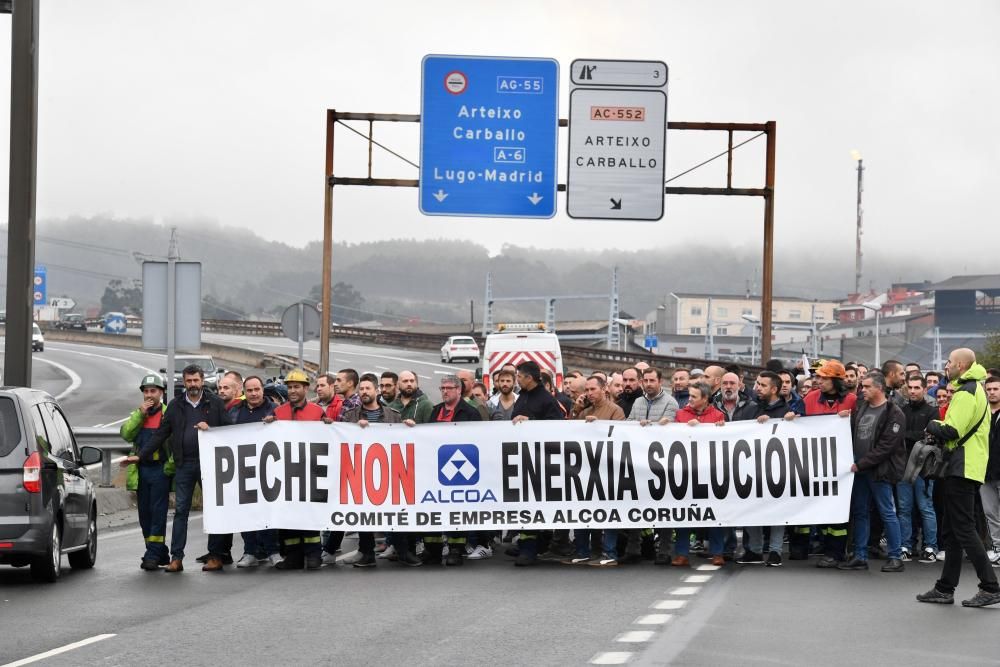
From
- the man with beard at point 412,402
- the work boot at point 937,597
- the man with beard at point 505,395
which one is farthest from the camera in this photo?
the man with beard at point 505,395

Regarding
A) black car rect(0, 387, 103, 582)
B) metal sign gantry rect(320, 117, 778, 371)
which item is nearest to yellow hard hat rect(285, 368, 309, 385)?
black car rect(0, 387, 103, 582)

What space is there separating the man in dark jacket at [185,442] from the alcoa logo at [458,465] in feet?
7.15

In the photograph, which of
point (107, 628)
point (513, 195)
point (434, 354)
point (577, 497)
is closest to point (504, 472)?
point (577, 497)

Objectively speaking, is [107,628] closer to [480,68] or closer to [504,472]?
[504,472]

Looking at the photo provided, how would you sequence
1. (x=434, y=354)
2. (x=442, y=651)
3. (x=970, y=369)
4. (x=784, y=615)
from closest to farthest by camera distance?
(x=442, y=651) < (x=784, y=615) < (x=970, y=369) < (x=434, y=354)

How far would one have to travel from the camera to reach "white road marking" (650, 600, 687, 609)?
39.7 feet

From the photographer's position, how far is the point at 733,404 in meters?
16.9

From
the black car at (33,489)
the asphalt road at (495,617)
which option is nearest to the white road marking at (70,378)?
the black car at (33,489)

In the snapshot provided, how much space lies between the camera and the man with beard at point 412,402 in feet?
53.8

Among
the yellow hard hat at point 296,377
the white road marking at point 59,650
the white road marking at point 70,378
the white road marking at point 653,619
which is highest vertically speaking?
the yellow hard hat at point 296,377

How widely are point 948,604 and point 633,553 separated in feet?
13.9

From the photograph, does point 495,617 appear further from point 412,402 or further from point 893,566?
point 412,402

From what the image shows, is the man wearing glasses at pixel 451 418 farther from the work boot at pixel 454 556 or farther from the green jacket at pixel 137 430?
the green jacket at pixel 137 430

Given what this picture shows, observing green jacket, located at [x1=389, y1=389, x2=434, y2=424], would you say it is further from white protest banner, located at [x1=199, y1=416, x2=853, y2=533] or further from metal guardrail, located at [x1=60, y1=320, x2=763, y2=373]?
metal guardrail, located at [x1=60, y1=320, x2=763, y2=373]
